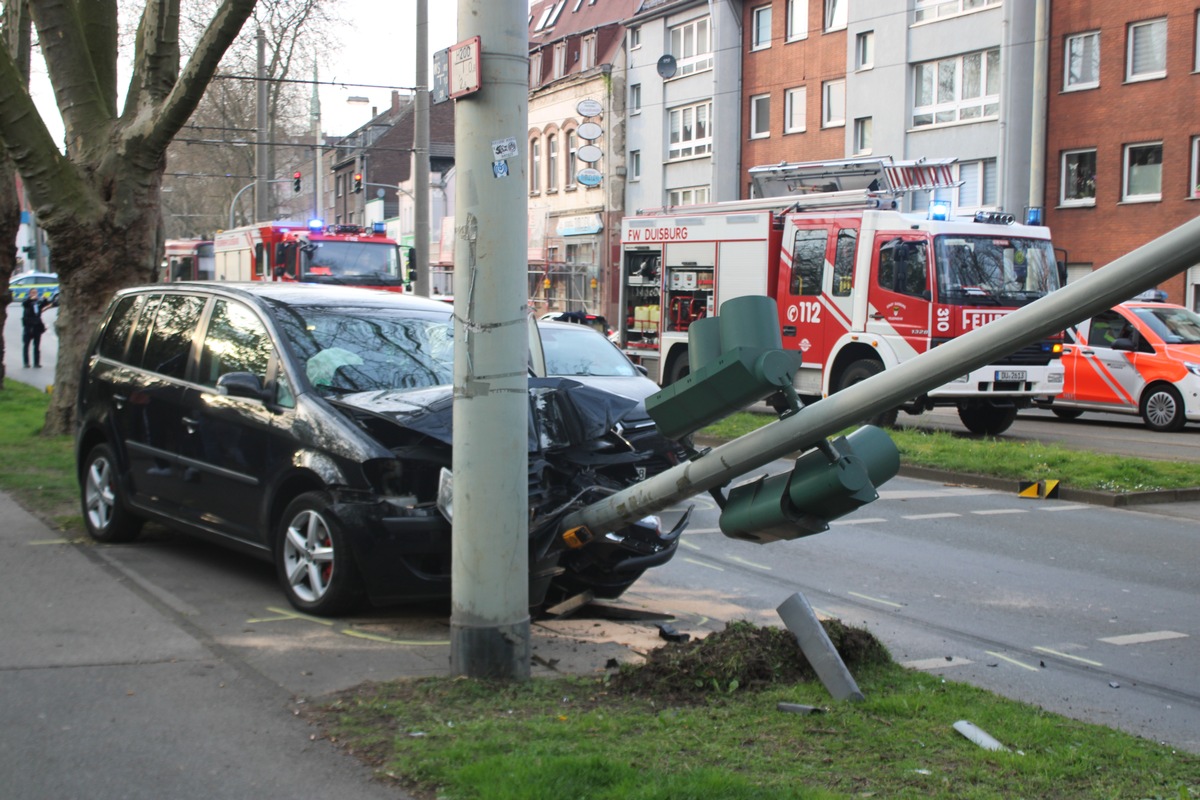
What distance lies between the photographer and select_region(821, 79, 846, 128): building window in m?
41.7

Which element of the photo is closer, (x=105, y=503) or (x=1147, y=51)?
(x=105, y=503)

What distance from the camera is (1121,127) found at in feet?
109

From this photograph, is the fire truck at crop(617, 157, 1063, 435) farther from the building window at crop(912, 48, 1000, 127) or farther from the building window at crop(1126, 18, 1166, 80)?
the building window at crop(912, 48, 1000, 127)

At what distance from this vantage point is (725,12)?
152 feet

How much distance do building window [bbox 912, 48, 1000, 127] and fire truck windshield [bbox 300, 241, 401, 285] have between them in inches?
716

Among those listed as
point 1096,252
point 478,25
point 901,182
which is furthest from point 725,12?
point 478,25

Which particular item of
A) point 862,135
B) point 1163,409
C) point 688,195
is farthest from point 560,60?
point 1163,409

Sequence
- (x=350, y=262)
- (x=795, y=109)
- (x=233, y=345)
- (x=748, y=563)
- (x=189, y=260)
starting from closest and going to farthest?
(x=233, y=345) < (x=748, y=563) < (x=350, y=262) < (x=189, y=260) < (x=795, y=109)

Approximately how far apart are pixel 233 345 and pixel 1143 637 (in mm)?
5471

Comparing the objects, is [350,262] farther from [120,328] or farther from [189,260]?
[120,328]

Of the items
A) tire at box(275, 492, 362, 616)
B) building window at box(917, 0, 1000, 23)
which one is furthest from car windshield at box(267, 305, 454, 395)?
building window at box(917, 0, 1000, 23)

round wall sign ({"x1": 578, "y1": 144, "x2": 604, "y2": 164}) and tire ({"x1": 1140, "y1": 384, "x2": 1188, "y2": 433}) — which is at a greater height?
round wall sign ({"x1": 578, "y1": 144, "x2": 604, "y2": 164})

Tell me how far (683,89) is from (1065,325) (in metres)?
46.6

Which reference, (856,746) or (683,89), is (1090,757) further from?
(683,89)
